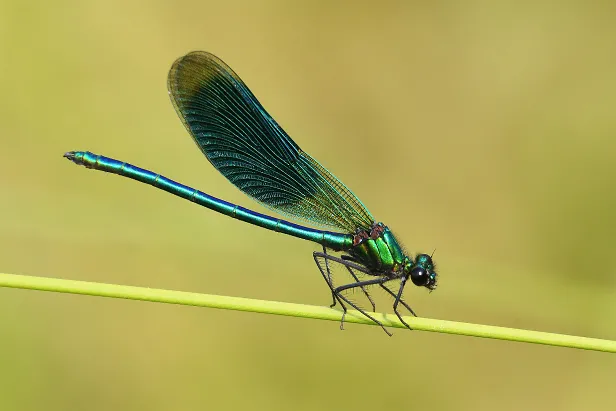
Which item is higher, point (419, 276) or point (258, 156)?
point (258, 156)

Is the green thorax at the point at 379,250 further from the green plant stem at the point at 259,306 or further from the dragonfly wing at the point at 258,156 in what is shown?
the green plant stem at the point at 259,306

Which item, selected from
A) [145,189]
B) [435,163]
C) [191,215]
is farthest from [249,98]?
[435,163]

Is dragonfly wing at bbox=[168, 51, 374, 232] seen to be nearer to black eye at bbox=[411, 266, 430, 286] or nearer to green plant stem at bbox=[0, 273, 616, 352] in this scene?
black eye at bbox=[411, 266, 430, 286]

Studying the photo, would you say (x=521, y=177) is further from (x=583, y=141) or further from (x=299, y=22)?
(x=299, y=22)

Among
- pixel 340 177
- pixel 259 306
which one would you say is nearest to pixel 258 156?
pixel 259 306

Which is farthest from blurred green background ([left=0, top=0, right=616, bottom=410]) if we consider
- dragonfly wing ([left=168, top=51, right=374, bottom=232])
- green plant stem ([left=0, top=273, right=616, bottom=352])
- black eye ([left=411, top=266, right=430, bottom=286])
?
green plant stem ([left=0, top=273, right=616, bottom=352])

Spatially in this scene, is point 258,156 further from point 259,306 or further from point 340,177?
point 340,177

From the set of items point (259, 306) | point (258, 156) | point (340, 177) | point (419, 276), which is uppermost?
point (340, 177)

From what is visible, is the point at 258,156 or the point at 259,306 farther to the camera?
the point at 258,156
